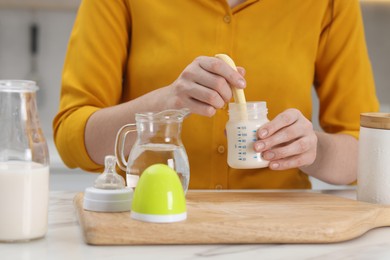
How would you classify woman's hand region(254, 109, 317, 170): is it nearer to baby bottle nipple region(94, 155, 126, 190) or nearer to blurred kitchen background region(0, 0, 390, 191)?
baby bottle nipple region(94, 155, 126, 190)

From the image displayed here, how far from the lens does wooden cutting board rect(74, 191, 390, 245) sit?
100 cm

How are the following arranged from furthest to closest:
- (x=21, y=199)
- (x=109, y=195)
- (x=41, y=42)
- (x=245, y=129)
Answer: (x=41, y=42) → (x=245, y=129) → (x=109, y=195) → (x=21, y=199)

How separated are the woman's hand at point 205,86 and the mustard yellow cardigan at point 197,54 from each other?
31 cm

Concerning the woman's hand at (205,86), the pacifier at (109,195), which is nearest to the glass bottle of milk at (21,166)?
the pacifier at (109,195)

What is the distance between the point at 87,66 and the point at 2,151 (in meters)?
0.68

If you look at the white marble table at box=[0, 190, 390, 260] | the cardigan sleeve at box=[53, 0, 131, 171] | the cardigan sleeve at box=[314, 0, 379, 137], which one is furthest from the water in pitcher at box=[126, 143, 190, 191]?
the cardigan sleeve at box=[314, 0, 379, 137]

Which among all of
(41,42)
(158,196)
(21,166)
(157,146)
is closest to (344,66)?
(157,146)

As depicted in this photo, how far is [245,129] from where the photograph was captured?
1255mm

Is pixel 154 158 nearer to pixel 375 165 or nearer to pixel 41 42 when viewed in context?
pixel 375 165

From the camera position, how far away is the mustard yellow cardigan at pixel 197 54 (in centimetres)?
164

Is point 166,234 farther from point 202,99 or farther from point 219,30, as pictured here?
point 219,30

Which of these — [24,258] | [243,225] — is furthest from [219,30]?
[24,258]

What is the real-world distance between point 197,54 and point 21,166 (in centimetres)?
76

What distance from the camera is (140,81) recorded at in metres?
1.67
